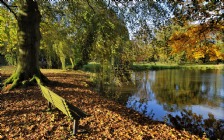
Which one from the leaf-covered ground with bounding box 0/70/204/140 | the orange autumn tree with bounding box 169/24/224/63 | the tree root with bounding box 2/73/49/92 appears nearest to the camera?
the leaf-covered ground with bounding box 0/70/204/140

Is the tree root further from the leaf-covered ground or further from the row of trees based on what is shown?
the leaf-covered ground

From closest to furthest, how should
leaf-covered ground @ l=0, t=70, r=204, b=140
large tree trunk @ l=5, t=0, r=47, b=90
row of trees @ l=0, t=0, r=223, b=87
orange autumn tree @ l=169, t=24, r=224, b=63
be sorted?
leaf-covered ground @ l=0, t=70, r=204, b=140 → row of trees @ l=0, t=0, r=223, b=87 → orange autumn tree @ l=169, t=24, r=224, b=63 → large tree trunk @ l=5, t=0, r=47, b=90

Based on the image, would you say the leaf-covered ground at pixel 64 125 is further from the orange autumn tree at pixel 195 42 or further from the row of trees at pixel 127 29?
the orange autumn tree at pixel 195 42

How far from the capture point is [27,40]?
12.6m

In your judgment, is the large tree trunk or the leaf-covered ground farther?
the large tree trunk

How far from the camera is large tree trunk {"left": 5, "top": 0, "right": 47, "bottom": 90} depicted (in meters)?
12.5

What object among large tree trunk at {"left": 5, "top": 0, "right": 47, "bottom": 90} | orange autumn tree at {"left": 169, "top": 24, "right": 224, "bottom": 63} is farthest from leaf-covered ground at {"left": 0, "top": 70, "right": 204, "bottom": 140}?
orange autumn tree at {"left": 169, "top": 24, "right": 224, "bottom": 63}

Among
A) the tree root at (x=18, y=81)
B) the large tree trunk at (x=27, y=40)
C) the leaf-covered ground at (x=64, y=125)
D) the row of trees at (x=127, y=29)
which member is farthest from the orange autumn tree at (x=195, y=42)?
the tree root at (x=18, y=81)

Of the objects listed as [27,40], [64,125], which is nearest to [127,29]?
[27,40]

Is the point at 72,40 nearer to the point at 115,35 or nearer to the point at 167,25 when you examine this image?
the point at 115,35

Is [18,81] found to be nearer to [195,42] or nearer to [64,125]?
[64,125]

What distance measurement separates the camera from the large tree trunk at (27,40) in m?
12.5

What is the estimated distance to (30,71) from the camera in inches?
505

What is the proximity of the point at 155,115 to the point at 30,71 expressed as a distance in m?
6.91
